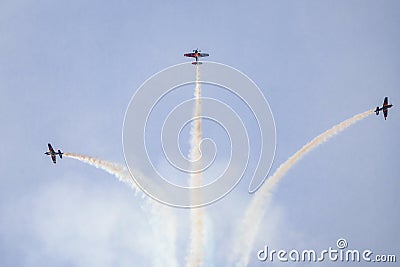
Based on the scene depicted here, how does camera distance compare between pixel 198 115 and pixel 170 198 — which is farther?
pixel 198 115

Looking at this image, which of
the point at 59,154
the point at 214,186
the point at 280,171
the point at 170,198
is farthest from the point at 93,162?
the point at 280,171

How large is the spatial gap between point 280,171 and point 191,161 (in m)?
16.1

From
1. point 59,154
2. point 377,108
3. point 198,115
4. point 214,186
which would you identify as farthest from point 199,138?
point 377,108

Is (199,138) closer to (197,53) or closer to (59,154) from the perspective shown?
(197,53)

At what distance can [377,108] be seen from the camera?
98750 mm

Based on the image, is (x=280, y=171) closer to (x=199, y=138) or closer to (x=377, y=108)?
(x=199, y=138)

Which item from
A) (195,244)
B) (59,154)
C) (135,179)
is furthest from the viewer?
(59,154)

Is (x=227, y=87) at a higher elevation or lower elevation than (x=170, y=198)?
higher

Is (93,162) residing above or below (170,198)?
above

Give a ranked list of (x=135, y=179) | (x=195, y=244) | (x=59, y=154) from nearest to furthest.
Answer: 1. (x=195, y=244)
2. (x=135, y=179)
3. (x=59, y=154)

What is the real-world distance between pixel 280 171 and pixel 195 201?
16414mm

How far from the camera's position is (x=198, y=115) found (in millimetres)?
96312

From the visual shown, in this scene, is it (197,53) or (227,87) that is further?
(197,53)

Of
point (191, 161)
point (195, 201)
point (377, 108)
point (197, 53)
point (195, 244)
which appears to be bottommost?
point (195, 244)
